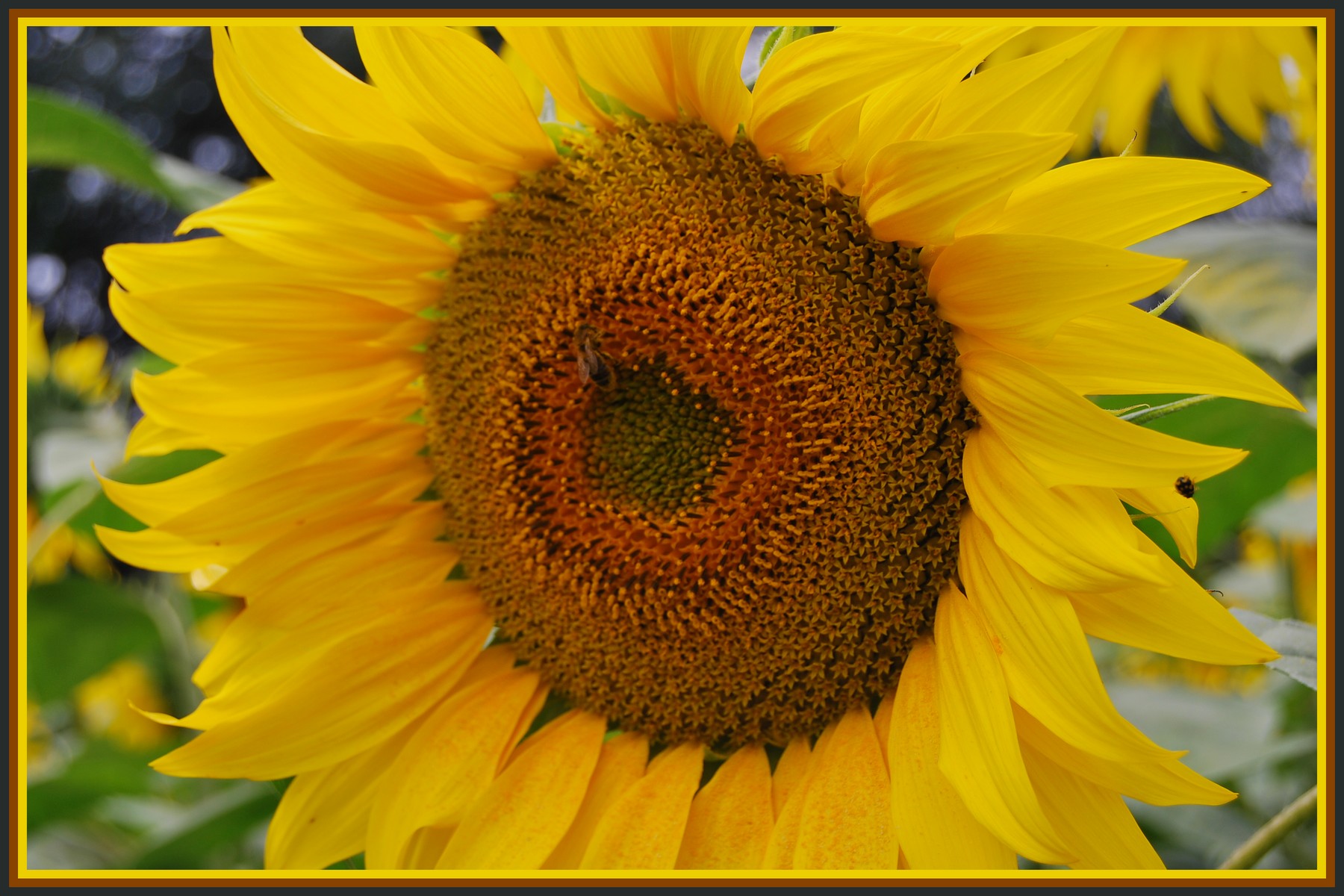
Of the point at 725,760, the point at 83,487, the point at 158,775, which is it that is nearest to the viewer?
the point at 725,760

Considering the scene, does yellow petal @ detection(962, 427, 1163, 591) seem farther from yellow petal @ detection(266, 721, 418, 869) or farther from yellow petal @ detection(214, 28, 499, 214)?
yellow petal @ detection(266, 721, 418, 869)

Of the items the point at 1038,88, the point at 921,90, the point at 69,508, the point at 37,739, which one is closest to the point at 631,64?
the point at 921,90

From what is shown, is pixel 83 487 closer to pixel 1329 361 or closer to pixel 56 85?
pixel 56 85

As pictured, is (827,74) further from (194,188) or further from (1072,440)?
(194,188)

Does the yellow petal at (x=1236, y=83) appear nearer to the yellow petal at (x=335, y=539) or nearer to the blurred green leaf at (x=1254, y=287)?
the blurred green leaf at (x=1254, y=287)

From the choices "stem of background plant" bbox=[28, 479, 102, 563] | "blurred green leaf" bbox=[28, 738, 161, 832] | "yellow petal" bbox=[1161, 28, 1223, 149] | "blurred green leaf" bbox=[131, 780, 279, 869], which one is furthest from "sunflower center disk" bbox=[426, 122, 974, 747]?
"yellow petal" bbox=[1161, 28, 1223, 149]

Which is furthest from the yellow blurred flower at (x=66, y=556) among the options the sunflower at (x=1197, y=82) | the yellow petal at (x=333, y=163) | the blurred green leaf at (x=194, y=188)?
the sunflower at (x=1197, y=82)

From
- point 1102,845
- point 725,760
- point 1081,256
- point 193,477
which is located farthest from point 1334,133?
point 193,477
